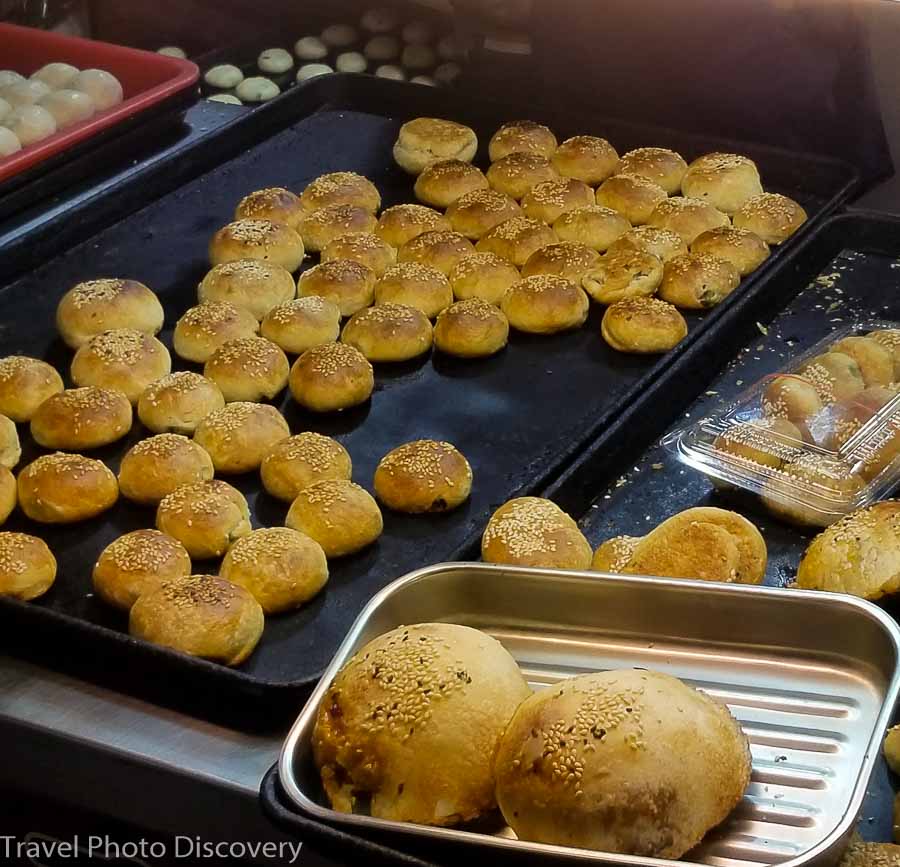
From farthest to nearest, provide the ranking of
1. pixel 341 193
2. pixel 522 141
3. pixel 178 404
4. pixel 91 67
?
pixel 91 67
pixel 522 141
pixel 341 193
pixel 178 404

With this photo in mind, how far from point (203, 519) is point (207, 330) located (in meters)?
0.69

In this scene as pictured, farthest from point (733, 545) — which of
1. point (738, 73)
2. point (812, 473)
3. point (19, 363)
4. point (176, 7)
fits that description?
point (176, 7)

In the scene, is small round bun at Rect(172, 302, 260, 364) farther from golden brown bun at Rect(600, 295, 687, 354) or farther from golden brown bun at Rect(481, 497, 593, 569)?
golden brown bun at Rect(481, 497, 593, 569)

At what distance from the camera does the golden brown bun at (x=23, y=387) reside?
98.3 inches

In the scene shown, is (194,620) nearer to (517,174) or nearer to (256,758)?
(256,758)

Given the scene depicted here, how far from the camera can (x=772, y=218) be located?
2975 millimetres

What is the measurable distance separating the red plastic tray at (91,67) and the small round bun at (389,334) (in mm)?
1102

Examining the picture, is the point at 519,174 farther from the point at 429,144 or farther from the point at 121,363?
the point at 121,363

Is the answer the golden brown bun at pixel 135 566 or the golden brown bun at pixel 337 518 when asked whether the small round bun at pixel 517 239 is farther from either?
the golden brown bun at pixel 135 566

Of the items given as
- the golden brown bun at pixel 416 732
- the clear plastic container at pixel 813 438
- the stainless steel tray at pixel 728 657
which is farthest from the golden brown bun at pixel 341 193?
the golden brown bun at pixel 416 732

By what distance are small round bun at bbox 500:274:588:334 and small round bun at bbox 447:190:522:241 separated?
1.28 feet

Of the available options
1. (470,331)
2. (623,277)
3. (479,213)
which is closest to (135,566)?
(470,331)

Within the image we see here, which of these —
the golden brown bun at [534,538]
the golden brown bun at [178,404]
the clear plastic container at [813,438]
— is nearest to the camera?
the golden brown bun at [534,538]

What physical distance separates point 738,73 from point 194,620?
217 centimetres
